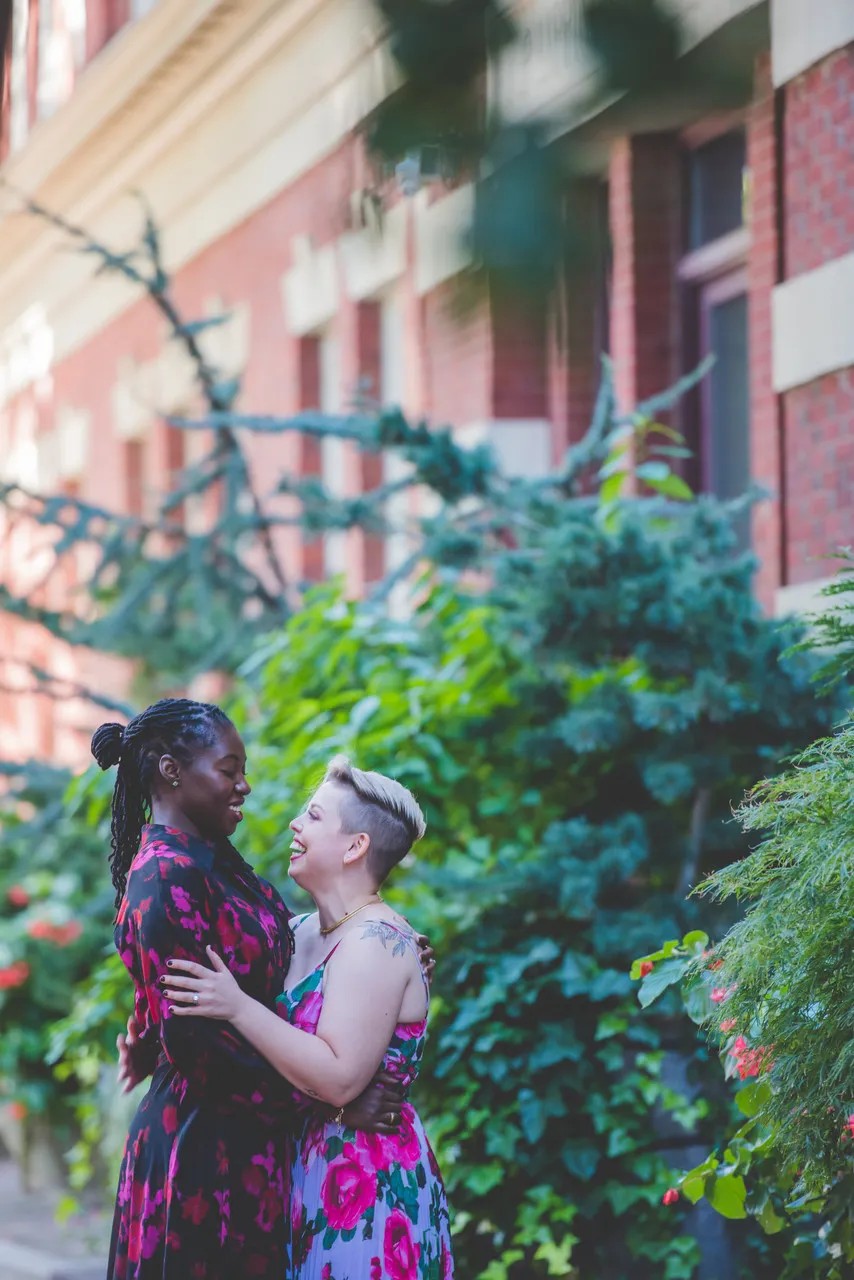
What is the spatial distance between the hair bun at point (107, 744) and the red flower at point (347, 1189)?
2.75 feet

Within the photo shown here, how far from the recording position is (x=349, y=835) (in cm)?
342

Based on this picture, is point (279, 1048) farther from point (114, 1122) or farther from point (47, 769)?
point (47, 769)

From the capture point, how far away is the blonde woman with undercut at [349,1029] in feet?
10.5

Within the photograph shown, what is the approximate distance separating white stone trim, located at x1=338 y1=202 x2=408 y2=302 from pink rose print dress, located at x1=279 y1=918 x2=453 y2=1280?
1819 millimetres

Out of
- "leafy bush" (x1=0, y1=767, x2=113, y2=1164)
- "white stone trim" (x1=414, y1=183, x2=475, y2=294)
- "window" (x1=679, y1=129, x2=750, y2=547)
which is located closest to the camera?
"white stone trim" (x1=414, y1=183, x2=475, y2=294)

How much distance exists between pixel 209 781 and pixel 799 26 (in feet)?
6.28

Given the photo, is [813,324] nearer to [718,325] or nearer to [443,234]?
[718,325]

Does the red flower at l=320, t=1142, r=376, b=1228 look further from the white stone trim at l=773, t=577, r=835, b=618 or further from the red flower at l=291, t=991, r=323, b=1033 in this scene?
the white stone trim at l=773, t=577, r=835, b=618

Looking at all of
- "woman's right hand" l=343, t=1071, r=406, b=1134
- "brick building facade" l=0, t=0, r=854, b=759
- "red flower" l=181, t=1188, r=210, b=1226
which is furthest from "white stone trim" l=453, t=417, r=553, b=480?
"red flower" l=181, t=1188, r=210, b=1226

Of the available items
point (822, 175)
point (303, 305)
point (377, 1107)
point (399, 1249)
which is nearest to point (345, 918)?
point (377, 1107)

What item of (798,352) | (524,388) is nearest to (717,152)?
(798,352)

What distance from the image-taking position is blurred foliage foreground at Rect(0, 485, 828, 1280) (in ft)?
17.0

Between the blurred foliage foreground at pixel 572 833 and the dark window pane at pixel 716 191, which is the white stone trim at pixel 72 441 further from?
the blurred foliage foreground at pixel 572 833

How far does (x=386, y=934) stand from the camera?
3350 millimetres
